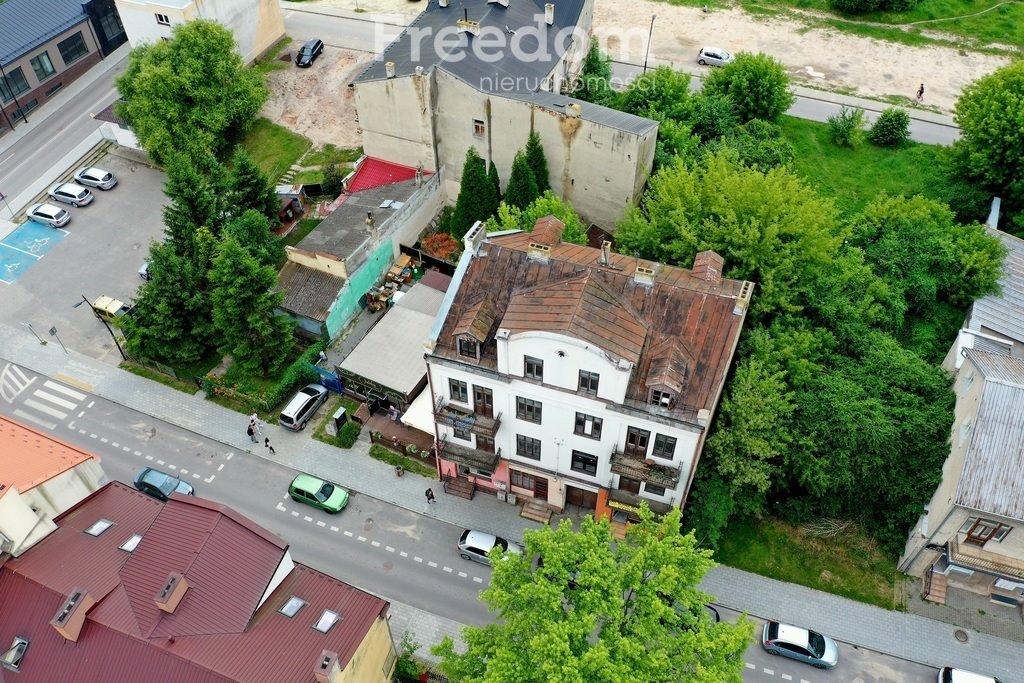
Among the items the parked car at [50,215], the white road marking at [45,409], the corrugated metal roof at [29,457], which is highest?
the corrugated metal roof at [29,457]

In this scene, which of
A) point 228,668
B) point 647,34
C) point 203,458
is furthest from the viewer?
point 647,34

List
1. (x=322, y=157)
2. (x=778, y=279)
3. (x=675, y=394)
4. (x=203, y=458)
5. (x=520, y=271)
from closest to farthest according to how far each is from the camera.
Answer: (x=675, y=394)
(x=520, y=271)
(x=778, y=279)
(x=203, y=458)
(x=322, y=157)

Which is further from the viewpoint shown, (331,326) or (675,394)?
(331,326)

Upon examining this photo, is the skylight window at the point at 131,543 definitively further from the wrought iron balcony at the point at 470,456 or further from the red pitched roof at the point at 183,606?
the wrought iron balcony at the point at 470,456

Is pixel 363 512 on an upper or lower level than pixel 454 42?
lower

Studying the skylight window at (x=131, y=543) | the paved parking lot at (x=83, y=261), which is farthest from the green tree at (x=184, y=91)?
the skylight window at (x=131, y=543)

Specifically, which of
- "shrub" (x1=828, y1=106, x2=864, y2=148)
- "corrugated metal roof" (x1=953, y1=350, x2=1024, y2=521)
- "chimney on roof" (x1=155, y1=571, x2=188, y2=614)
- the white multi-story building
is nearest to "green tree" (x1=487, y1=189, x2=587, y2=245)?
the white multi-story building

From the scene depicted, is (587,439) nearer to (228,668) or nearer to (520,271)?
(520,271)

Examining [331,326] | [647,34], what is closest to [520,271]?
[331,326]
